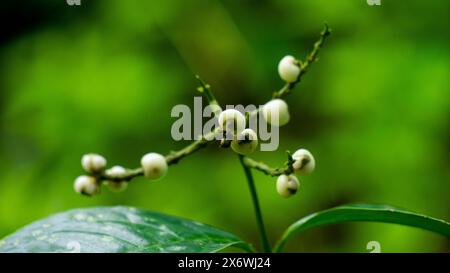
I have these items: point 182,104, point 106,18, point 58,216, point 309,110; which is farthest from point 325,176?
point 58,216

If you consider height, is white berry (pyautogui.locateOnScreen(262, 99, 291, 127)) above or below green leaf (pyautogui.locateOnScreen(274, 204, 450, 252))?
above

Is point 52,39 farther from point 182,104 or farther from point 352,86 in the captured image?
point 352,86

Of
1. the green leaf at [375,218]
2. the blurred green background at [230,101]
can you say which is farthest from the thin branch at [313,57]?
the blurred green background at [230,101]

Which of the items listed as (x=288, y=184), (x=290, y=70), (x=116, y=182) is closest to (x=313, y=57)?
(x=290, y=70)

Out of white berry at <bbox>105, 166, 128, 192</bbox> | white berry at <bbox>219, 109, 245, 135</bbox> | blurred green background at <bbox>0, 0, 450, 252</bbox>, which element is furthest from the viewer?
blurred green background at <bbox>0, 0, 450, 252</bbox>

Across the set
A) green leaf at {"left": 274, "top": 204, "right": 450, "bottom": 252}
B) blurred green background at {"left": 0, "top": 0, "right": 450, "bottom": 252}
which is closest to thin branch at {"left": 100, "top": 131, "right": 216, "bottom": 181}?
green leaf at {"left": 274, "top": 204, "right": 450, "bottom": 252}

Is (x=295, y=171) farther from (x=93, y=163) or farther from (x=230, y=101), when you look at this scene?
(x=230, y=101)

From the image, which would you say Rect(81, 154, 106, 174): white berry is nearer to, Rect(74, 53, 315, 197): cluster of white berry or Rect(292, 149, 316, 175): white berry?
Rect(74, 53, 315, 197): cluster of white berry

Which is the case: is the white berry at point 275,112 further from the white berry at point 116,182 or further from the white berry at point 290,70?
the white berry at point 116,182
